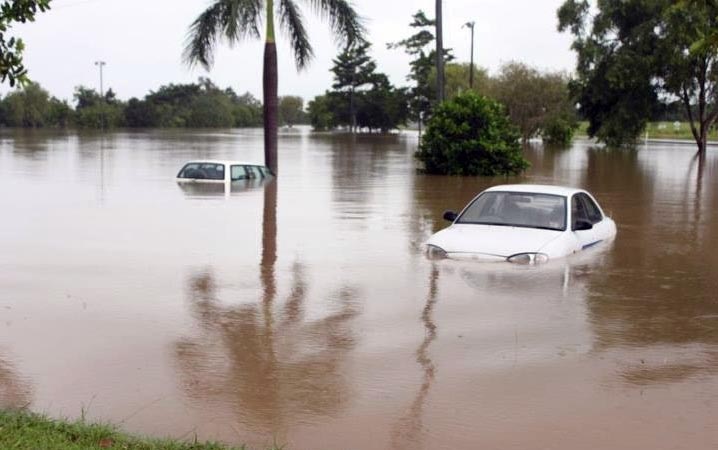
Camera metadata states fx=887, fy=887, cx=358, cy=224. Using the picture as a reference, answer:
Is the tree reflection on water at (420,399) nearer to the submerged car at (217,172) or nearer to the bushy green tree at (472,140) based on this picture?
the submerged car at (217,172)

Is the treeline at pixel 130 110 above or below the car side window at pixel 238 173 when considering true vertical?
above

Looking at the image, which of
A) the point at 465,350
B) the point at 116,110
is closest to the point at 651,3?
the point at 465,350

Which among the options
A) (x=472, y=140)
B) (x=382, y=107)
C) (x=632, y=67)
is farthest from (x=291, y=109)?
(x=472, y=140)

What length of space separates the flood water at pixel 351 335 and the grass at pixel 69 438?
40 centimetres

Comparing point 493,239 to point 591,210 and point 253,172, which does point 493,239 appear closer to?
point 591,210

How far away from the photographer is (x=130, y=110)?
133625mm

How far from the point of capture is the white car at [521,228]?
1158cm

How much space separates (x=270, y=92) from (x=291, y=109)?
160 meters

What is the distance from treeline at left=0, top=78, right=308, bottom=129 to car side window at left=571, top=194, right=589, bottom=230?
355 feet

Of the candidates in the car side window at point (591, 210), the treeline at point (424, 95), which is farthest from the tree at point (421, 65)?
the car side window at point (591, 210)

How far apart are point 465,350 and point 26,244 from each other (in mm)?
8997

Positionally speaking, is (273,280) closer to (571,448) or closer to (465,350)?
(465,350)

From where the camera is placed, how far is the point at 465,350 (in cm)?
794

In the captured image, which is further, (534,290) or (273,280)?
(273,280)
